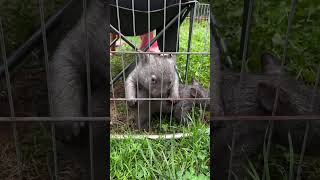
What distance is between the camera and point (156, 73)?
3.15 metres

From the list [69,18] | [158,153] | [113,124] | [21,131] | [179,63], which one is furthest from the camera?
[179,63]

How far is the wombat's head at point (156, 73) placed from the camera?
10.3 ft

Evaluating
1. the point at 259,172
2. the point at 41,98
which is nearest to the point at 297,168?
the point at 259,172

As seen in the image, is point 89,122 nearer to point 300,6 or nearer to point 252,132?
point 252,132

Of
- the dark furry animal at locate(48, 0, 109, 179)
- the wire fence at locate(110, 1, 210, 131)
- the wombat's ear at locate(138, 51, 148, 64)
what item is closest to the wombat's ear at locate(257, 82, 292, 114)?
the dark furry animal at locate(48, 0, 109, 179)

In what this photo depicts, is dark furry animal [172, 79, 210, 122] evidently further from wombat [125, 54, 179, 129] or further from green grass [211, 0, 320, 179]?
green grass [211, 0, 320, 179]

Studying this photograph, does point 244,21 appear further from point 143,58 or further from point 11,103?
point 143,58

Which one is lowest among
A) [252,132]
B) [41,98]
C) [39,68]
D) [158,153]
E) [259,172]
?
[158,153]

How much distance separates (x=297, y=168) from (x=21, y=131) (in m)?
1.06

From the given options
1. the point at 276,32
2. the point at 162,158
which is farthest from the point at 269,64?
the point at 162,158

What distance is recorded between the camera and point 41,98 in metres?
1.46

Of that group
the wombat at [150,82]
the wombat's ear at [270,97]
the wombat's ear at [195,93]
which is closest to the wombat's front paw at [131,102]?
the wombat at [150,82]

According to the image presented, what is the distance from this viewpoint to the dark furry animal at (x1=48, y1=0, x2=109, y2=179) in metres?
1.40

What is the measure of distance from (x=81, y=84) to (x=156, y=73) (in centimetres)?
171
